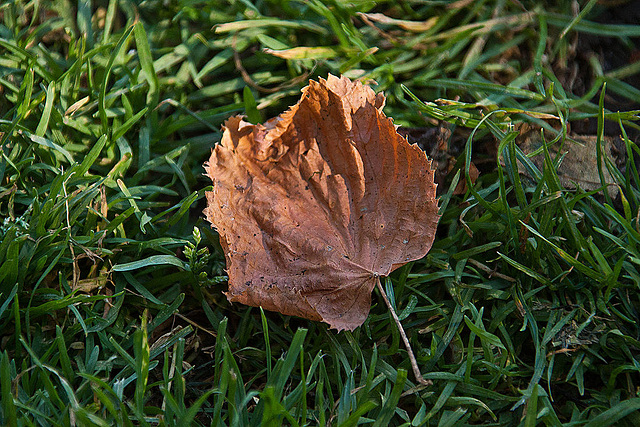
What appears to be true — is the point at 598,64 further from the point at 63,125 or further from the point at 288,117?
the point at 63,125

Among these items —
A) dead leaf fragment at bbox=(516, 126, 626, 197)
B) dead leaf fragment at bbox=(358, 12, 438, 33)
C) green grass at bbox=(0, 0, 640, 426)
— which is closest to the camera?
green grass at bbox=(0, 0, 640, 426)

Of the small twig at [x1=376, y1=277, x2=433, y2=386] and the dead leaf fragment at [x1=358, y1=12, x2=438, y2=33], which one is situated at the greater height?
the dead leaf fragment at [x1=358, y1=12, x2=438, y2=33]

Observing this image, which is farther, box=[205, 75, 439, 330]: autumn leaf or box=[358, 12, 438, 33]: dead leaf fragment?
box=[358, 12, 438, 33]: dead leaf fragment

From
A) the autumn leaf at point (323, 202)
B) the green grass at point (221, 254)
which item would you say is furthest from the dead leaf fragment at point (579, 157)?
the autumn leaf at point (323, 202)

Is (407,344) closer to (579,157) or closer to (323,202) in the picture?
(323,202)

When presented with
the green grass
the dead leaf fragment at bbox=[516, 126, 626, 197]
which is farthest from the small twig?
the dead leaf fragment at bbox=[516, 126, 626, 197]

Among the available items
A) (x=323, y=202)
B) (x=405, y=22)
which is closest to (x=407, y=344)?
(x=323, y=202)

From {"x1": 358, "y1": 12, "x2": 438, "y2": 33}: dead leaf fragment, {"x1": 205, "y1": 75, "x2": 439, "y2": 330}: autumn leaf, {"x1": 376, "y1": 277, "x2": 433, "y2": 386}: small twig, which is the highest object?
{"x1": 358, "y1": 12, "x2": 438, "y2": 33}: dead leaf fragment

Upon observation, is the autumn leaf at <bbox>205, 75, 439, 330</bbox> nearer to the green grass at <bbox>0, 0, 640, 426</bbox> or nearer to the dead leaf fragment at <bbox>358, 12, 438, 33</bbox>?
the green grass at <bbox>0, 0, 640, 426</bbox>
